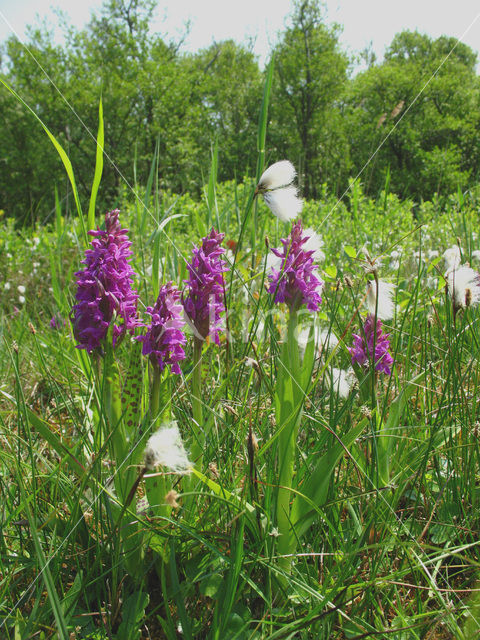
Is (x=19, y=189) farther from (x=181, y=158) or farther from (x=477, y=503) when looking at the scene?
(x=477, y=503)

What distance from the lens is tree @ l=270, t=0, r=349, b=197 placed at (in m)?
31.4

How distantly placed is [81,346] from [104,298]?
0.16 m

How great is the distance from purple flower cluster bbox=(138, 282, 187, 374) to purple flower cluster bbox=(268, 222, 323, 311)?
1.21 ft

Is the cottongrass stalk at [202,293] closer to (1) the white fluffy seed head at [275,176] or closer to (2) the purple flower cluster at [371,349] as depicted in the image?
(1) the white fluffy seed head at [275,176]

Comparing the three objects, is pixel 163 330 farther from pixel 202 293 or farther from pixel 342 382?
pixel 342 382

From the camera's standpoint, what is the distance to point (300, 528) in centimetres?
122

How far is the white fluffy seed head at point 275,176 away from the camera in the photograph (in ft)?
4.15

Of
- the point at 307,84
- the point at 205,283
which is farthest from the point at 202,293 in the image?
the point at 307,84

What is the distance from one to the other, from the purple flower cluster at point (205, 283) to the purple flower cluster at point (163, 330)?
0.08 meters

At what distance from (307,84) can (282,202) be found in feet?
118

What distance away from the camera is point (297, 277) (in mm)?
1533

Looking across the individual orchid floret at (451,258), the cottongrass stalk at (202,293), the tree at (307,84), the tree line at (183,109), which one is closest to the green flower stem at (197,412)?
the cottongrass stalk at (202,293)

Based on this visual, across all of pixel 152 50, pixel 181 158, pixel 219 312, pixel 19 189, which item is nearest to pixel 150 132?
pixel 181 158

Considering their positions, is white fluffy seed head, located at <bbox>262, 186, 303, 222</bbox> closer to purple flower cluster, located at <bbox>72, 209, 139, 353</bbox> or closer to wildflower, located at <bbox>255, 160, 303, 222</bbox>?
wildflower, located at <bbox>255, 160, 303, 222</bbox>
